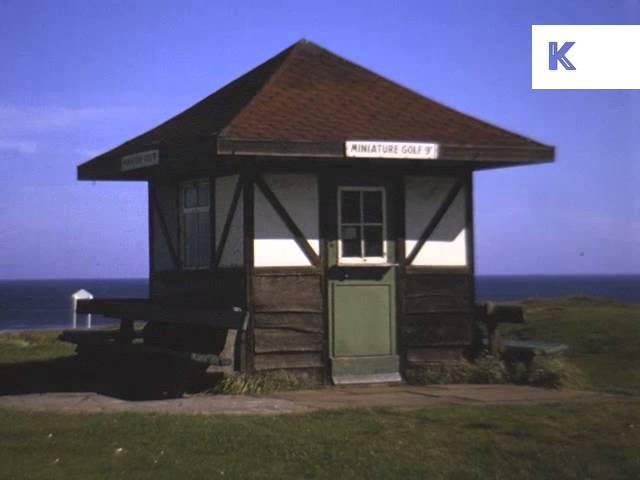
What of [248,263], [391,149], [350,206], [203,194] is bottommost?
[248,263]

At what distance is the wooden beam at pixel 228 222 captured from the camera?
14852 mm

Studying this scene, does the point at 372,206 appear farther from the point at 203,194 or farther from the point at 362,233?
the point at 203,194

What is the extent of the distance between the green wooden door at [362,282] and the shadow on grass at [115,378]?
2057 millimetres

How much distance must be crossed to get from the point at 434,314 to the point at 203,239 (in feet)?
11.5

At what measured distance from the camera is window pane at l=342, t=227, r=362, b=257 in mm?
15258

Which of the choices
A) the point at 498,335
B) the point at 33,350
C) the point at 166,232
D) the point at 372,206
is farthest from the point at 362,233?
the point at 33,350

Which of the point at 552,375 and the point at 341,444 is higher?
the point at 552,375

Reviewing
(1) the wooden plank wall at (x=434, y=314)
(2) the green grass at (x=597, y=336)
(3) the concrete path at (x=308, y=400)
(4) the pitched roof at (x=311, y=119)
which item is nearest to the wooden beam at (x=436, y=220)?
(1) the wooden plank wall at (x=434, y=314)

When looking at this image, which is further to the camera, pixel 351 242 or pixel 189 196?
pixel 189 196

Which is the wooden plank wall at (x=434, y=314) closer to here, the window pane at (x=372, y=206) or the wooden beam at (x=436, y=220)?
the wooden beam at (x=436, y=220)

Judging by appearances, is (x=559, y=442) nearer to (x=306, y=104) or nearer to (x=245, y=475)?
(x=245, y=475)

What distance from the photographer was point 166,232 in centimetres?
1716

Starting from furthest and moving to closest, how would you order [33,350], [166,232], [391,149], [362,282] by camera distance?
[33,350], [166,232], [362,282], [391,149]

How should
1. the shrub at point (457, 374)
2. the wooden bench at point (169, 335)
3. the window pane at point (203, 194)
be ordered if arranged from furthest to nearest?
the window pane at point (203, 194) < the shrub at point (457, 374) < the wooden bench at point (169, 335)
